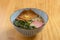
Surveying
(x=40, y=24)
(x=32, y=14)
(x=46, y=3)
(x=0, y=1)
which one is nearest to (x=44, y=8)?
(x=46, y=3)

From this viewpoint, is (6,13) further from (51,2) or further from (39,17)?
(51,2)

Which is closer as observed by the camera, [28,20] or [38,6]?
[28,20]

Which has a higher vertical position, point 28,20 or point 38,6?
point 38,6
